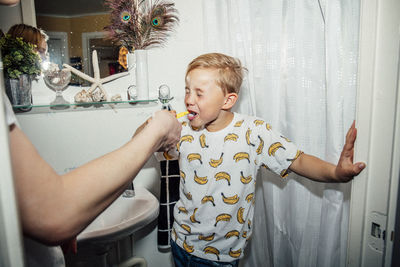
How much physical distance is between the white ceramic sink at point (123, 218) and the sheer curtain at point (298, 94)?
2.01ft

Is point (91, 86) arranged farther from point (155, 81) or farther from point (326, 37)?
point (326, 37)

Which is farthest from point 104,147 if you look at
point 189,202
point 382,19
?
point 382,19

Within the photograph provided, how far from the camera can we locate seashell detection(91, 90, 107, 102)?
1.23 metres

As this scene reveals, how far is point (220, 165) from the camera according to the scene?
3.36 feet

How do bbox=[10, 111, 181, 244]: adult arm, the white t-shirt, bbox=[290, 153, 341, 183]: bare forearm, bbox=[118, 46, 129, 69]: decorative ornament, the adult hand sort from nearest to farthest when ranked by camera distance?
bbox=[10, 111, 181, 244]: adult arm
the white t-shirt
the adult hand
bbox=[290, 153, 341, 183]: bare forearm
bbox=[118, 46, 129, 69]: decorative ornament

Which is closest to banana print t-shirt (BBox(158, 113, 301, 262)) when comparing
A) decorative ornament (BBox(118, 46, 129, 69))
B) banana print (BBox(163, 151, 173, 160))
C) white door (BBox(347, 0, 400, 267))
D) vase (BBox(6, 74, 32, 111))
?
banana print (BBox(163, 151, 173, 160))

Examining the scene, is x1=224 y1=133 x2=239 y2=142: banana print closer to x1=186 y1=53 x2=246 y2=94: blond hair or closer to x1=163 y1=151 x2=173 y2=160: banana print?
x1=186 y1=53 x2=246 y2=94: blond hair

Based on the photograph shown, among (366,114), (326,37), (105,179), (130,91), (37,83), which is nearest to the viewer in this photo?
(105,179)

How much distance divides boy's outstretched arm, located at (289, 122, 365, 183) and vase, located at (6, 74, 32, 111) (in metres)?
1.19

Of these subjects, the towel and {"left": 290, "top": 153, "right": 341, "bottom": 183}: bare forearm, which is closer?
{"left": 290, "top": 153, "right": 341, "bottom": 183}: bare forearm

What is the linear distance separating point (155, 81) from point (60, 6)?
58cm

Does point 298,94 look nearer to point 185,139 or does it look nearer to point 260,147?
point 260,147

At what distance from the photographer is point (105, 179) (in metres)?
0.47

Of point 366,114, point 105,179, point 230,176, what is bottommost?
point 230,176
